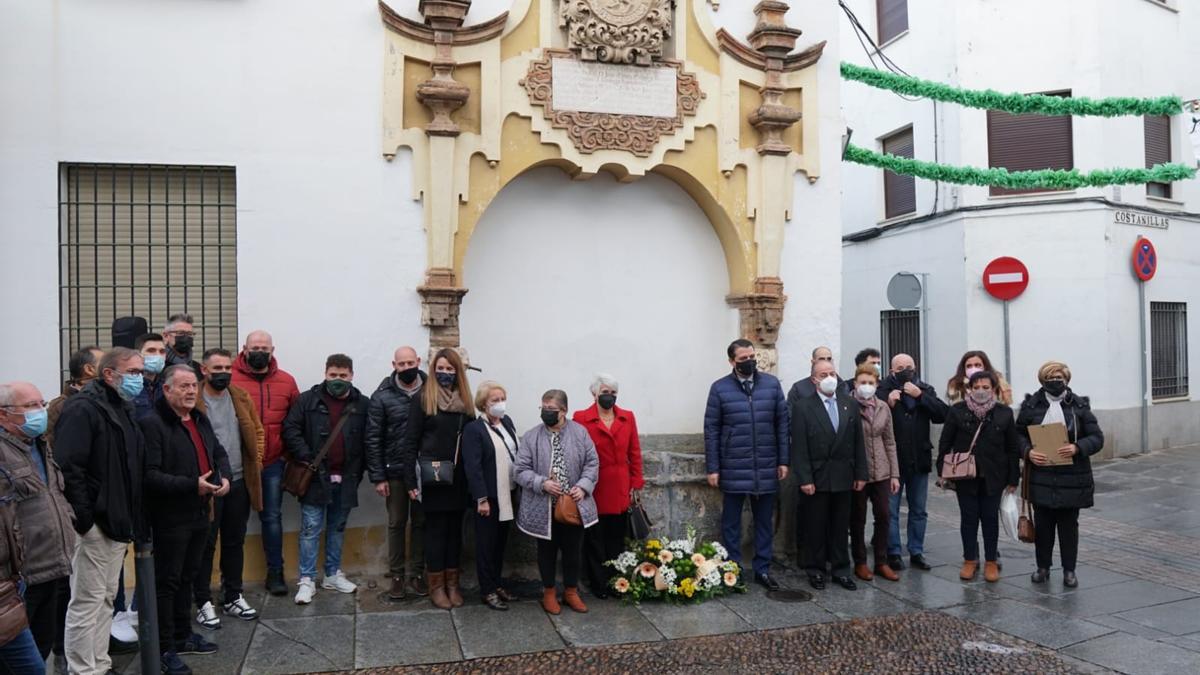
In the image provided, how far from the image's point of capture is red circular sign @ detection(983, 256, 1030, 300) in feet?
44.4

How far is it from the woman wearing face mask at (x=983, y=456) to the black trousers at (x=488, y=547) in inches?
137

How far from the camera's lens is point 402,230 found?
7.33m

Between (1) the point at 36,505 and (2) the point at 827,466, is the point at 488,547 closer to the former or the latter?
(2) the point at 827,466

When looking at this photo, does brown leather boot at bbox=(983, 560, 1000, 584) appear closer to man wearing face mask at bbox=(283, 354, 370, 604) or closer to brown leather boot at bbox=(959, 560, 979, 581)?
brown leather boot at bbox=(959, 560, 979, 581)

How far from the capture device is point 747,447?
23.4ft

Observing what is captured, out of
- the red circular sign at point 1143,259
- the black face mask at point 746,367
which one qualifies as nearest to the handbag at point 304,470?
the black face mask at point 746,367

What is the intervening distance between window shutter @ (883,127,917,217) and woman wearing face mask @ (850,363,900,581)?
9297 millimetres

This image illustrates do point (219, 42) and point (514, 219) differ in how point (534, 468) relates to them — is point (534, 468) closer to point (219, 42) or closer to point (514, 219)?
point (514, 219)

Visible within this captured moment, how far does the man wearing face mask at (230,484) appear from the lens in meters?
6.09

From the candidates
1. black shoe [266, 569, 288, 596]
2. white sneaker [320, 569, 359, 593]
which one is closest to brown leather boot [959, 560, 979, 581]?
white sneaker [320, 569, 359, 593]

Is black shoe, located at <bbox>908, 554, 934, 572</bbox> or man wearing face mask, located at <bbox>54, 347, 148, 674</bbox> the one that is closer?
man wearing face mask, located at <bbox>54, 347, 148, 674</bbox>

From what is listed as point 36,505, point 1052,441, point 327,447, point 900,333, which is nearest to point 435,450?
point 327,447

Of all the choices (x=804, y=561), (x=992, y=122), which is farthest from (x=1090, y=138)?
(x=804, y=561)

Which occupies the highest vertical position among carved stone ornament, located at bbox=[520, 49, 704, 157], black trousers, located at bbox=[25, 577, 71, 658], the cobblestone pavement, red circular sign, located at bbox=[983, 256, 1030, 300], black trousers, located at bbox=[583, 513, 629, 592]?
carved stone ornament, located at bbox=[520, 49, 704, 157]
